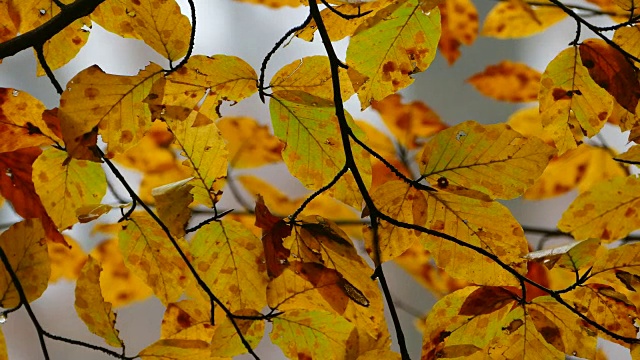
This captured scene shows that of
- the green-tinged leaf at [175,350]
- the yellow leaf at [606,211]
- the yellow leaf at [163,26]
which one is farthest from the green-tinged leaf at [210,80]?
the yellow leaf at [606,211]

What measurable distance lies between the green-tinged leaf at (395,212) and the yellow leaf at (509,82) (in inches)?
15.3

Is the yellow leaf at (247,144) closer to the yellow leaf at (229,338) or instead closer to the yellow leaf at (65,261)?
the yellow leaf at (65,261)

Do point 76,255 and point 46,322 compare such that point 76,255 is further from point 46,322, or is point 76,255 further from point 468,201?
point 468,201

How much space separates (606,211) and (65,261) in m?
0.51

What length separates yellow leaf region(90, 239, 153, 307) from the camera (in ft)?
2.09

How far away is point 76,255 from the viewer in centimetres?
66

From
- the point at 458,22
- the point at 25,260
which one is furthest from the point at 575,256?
the point at 458,22

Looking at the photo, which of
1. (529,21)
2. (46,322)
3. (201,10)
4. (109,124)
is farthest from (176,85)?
(46,322)

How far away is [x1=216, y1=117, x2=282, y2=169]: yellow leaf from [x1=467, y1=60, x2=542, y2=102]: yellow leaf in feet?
0.69

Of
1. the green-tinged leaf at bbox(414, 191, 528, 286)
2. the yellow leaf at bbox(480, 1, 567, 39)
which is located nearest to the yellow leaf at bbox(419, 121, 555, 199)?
the green-tinged leaf at bbox(414, 191, 528, 286)

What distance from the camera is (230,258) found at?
0.29m

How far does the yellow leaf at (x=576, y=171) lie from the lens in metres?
0.63

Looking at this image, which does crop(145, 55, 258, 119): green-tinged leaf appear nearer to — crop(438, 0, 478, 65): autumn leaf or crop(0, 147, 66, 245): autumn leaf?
crop(0, 147, 66, 245): autumn leaf

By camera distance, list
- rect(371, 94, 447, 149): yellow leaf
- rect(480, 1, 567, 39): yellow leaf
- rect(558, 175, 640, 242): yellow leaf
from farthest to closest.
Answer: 1. rect(371, 94, 447, 149): yellow leaf
2. rect(480, 1, 567, 39): yellow leaf
3. rect(558, 175, 640, 242): yellow leaf
